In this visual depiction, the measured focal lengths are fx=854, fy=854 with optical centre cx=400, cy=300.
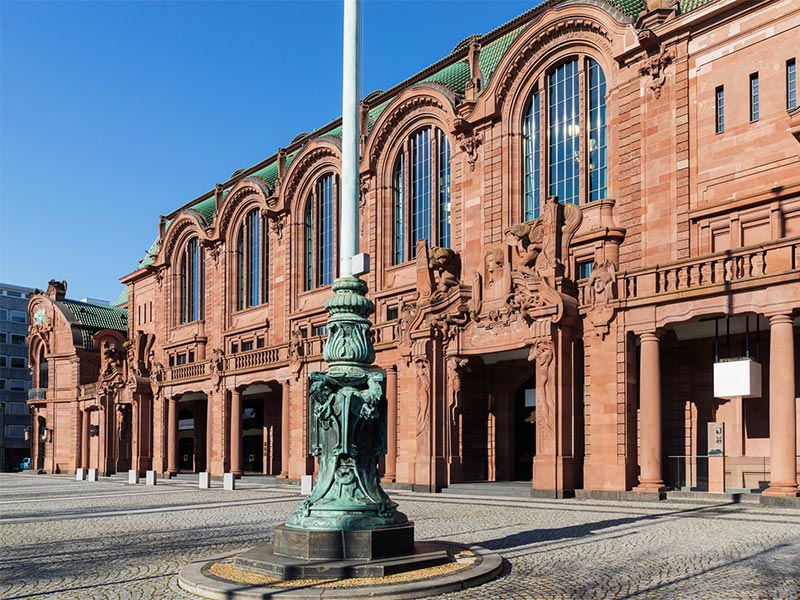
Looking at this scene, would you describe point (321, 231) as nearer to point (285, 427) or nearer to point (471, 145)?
point (285, 427)

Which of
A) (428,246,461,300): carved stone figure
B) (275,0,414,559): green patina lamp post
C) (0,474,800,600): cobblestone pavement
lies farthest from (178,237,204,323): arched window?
(275,0,414,559): green patina lamp post

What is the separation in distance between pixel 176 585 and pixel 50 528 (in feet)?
34.5

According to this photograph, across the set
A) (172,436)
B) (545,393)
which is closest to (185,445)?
(172,436)

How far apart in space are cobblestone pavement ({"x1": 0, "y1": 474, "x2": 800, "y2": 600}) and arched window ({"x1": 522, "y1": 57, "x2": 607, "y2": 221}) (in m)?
13.8

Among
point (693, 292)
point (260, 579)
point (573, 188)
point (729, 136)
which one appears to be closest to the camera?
point (260, 579)

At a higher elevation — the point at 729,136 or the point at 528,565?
the point at 729,136

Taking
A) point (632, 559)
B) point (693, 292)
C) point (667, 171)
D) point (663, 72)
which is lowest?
point (632, 559)

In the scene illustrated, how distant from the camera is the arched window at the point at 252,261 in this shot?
5447cm

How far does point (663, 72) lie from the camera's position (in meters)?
30.9

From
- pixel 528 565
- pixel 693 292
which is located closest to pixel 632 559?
pixel 528 565

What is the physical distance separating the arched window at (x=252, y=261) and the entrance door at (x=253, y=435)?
21.9 ft

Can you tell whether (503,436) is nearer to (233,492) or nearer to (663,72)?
(233,492)

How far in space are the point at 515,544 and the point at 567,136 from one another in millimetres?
23027

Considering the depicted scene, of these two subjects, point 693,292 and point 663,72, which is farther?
point 663,72
